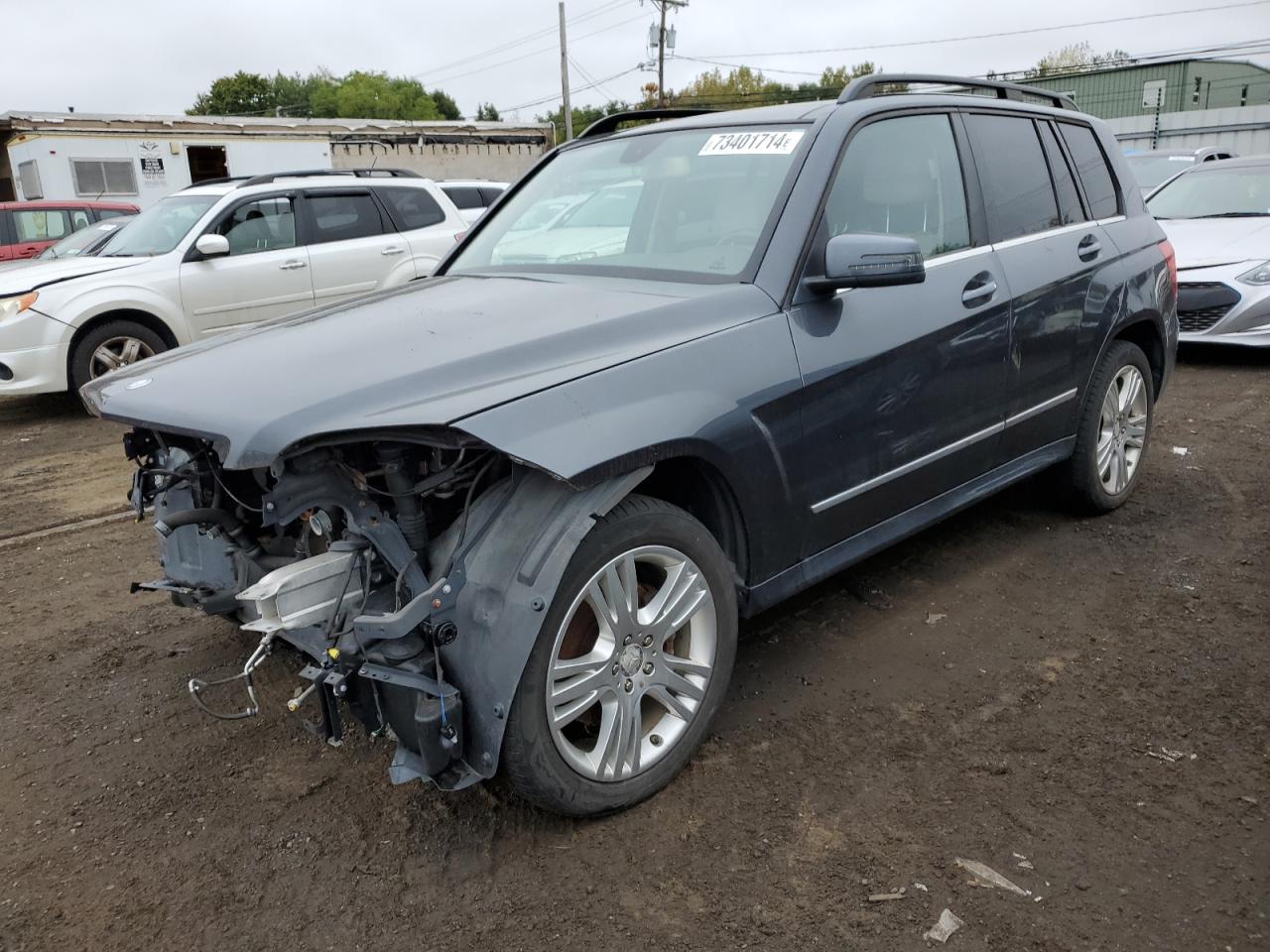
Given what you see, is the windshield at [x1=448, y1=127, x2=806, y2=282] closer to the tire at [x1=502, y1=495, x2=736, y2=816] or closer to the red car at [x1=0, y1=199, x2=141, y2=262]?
the tire at [x1=502, y1=495, x2=736, y2=816]

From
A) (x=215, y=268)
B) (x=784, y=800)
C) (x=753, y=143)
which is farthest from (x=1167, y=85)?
(x=784, y=800)

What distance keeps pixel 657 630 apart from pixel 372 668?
0.74 m

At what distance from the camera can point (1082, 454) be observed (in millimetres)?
4348

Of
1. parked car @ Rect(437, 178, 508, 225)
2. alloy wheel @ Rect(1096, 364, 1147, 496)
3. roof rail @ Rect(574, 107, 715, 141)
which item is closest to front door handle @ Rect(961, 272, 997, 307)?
alloy wheel @ Rect(1096, 364, 1147, 496)

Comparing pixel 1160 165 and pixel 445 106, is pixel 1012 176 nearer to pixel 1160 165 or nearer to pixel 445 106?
pixel 1160 165

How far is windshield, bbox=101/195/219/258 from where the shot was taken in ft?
27.2

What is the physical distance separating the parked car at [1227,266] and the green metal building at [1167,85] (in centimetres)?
3433

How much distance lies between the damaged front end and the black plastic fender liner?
0.01 m

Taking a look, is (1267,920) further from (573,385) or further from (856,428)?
(573,385)

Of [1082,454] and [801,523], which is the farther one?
[1082,454]

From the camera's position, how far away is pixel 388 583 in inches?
96.2

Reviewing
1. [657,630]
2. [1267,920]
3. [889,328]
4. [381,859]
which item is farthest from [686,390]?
[1267,920]

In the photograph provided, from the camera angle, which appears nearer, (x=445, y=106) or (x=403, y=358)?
(x=403, y=358)

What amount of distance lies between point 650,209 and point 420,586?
172 cm
